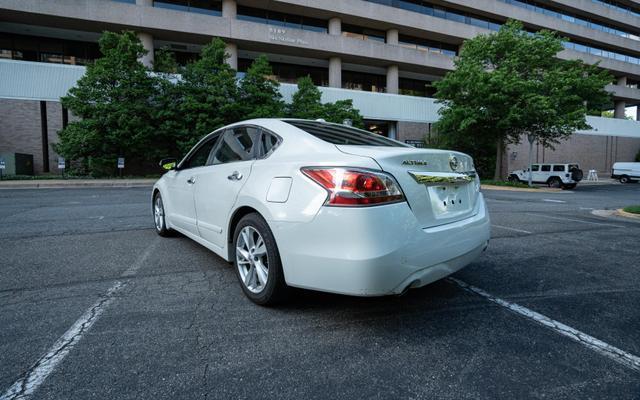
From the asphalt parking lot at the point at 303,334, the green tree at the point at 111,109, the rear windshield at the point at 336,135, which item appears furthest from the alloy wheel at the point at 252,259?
the green tree at the point at 111,109

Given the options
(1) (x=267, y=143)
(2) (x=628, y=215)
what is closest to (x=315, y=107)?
(2) (x=628, y=215)

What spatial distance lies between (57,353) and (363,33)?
106 ft

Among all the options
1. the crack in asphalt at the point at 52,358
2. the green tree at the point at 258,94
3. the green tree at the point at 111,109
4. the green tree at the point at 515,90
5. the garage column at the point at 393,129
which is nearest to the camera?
the crack in asphalt at the point at 52,358

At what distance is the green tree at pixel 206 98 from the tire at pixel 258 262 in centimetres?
1783

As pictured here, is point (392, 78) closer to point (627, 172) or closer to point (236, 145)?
point (627, 172)

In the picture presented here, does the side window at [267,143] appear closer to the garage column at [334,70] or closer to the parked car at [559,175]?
the garage column at [334,70]

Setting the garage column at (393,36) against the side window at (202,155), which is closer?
the side window at (202,155)

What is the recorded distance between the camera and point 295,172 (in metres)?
2.37

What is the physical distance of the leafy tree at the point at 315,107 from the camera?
21.9 m

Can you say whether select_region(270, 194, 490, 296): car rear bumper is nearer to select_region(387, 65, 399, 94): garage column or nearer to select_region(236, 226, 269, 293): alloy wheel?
select_region(236, 226, 269, 293): alloy wheel

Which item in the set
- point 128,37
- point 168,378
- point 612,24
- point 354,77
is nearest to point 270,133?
point 168,378

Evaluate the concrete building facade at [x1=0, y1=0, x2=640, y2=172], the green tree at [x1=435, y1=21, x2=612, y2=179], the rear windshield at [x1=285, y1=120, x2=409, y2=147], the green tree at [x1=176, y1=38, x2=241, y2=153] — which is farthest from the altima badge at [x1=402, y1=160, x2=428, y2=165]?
the concrete building facade at [x1=0, y1=0, x2=640, y2=172]

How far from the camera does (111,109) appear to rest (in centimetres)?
1783

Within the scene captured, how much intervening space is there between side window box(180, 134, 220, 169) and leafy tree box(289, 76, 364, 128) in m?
18.2
